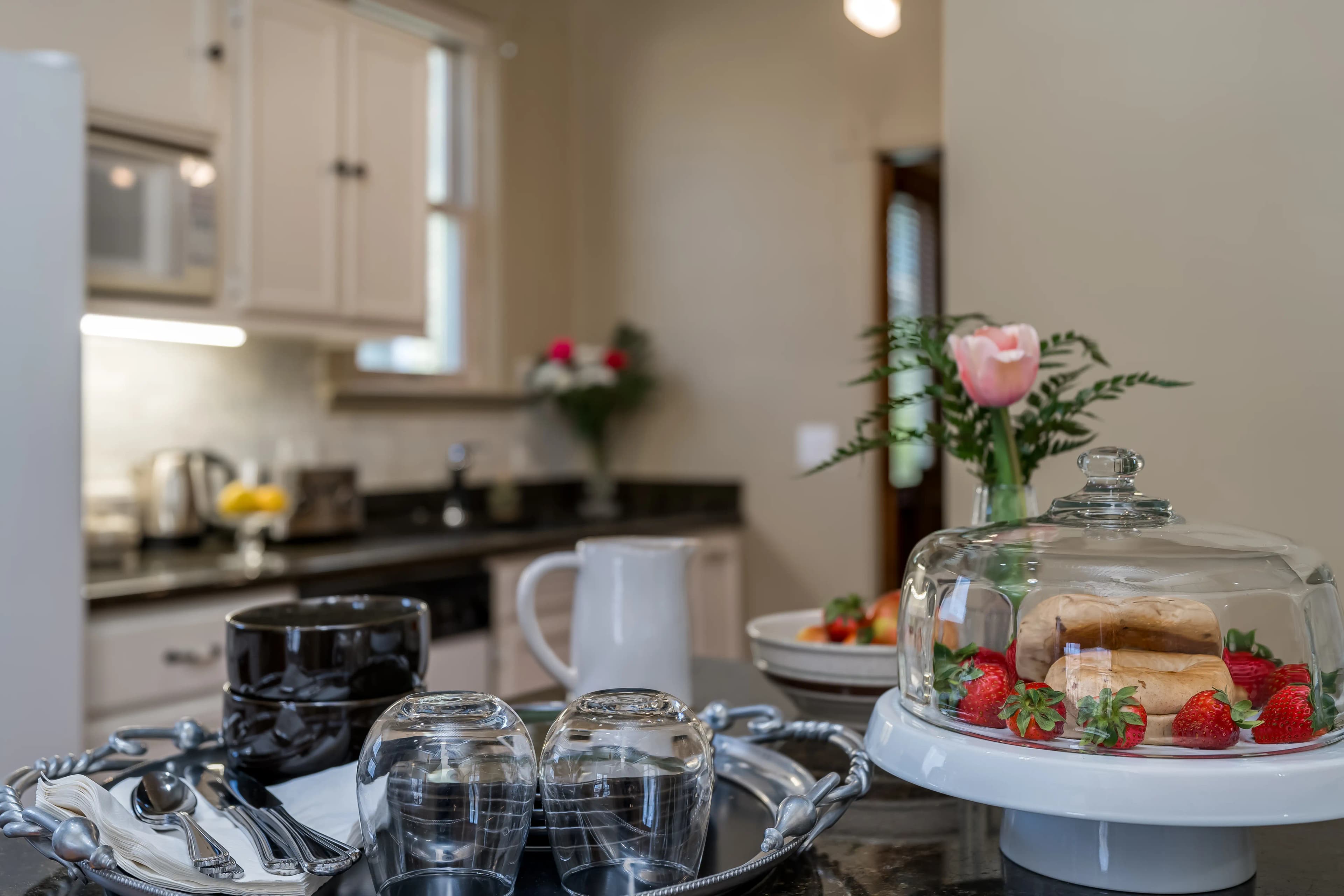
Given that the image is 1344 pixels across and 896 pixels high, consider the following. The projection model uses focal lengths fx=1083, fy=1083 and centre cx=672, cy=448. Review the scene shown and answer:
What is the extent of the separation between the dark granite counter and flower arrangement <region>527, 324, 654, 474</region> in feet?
0.84

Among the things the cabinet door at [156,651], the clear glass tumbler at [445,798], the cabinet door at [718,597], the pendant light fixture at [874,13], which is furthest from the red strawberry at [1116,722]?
the cabinet door at [718,597]

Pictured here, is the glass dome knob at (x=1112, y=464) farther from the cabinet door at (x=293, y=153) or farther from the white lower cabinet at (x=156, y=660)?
the cabinet door at (x=293, y=153)

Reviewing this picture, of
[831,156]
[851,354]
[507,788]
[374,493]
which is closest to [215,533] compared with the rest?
[374,493]

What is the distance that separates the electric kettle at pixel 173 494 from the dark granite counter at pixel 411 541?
47 millimetres

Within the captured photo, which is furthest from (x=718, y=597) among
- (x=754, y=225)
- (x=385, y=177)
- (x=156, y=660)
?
(x=156, y=660)

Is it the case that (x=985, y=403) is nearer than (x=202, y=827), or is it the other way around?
(x=202, y=827)

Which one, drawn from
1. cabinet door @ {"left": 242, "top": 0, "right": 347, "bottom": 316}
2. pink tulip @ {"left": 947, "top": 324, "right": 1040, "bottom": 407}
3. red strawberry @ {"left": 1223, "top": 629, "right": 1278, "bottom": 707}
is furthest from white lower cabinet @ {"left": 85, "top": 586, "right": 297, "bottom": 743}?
red strawberry @ {"left": 1223, "top": 629, "right": 1278, "bottom": 707}

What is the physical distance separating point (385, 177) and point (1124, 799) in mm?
2825

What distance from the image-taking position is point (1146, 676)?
2.22ft

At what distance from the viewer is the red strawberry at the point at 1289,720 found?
0.67m

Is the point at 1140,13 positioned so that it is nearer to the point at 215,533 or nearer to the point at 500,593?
the point at 500,593

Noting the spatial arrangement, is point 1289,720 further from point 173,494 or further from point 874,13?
point 173,494

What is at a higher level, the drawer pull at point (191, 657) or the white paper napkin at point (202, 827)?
the white paper napkin at point (202, 827)

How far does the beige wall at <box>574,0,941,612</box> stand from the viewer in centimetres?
365
